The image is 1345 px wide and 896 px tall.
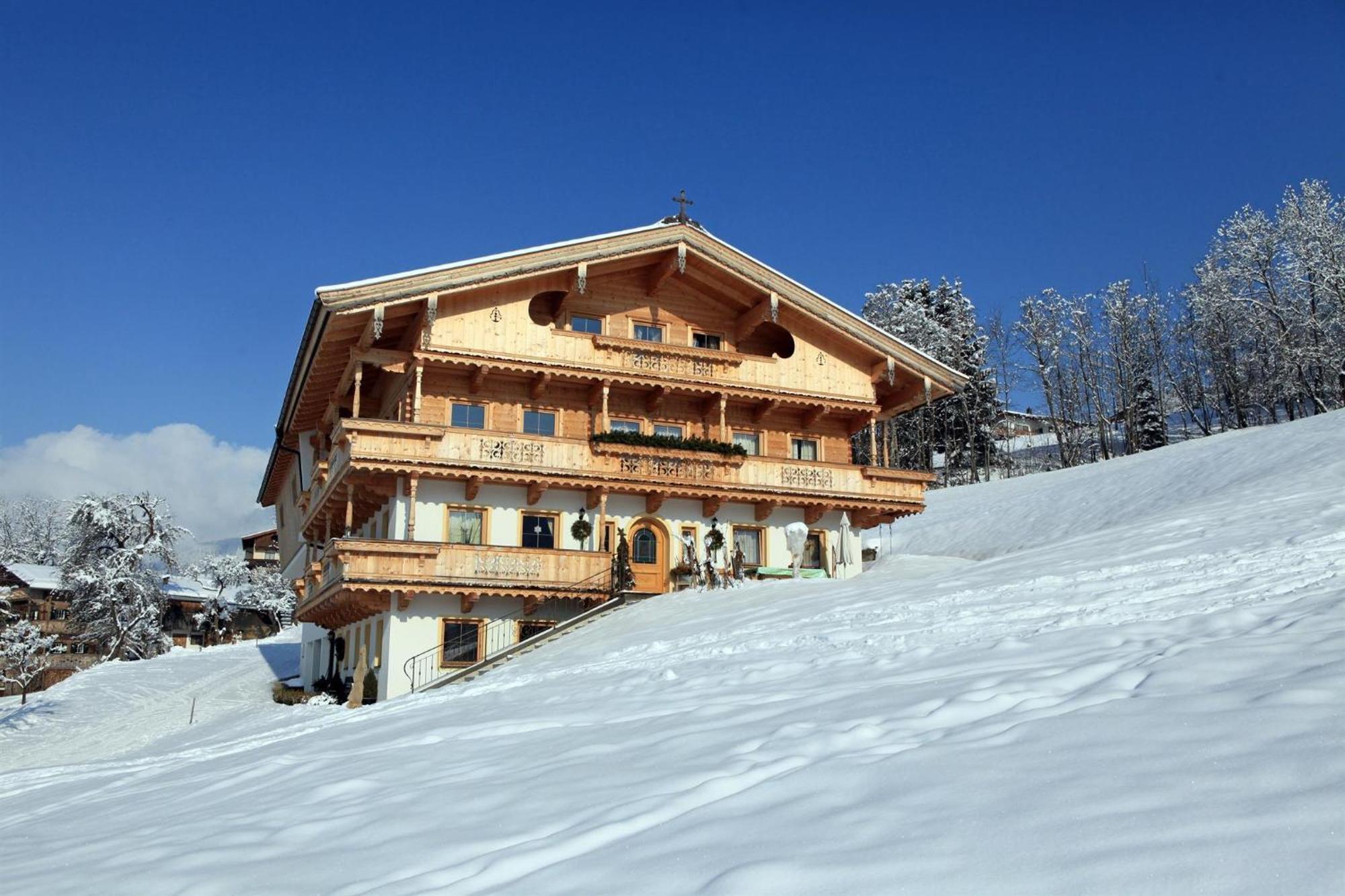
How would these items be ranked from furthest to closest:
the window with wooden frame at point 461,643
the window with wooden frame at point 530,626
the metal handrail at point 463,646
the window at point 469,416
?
the window at point 469,416, the window with wooden frame at point 530,626, the window with wooden frame at point 461,643, the metal handrail at point 463,646

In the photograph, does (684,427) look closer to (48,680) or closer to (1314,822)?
(1314,822)

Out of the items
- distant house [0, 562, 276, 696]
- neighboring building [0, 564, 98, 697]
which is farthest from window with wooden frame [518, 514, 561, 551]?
neighboring building [0, 564, 98, 697]

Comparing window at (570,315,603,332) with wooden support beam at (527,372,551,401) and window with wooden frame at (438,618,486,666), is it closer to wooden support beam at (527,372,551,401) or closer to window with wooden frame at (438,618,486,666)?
wooden support beam at (527,372,551,401)

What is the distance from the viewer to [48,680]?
73750 millimetres

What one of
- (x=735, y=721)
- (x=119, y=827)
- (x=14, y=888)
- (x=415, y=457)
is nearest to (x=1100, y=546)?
(x=735, y=721)

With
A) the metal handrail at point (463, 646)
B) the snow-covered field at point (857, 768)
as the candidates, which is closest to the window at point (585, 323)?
the metal handrail at point (463, 646)

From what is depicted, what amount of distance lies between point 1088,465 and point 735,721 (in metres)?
48.0

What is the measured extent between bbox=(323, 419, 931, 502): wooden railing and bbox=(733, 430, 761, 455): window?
2.14 meters

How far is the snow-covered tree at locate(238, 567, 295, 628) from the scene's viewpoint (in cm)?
8519

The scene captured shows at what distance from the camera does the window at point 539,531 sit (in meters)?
31.6

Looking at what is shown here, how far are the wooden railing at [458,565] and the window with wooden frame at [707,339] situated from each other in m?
8.12

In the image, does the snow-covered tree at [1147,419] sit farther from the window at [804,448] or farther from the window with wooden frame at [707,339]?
the window with wooden frame at [707,339]

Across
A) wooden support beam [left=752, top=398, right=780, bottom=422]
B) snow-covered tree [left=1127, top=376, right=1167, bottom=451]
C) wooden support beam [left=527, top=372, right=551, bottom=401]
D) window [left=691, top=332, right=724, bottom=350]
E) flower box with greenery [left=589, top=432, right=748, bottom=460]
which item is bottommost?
flower box with greenery [left=589, top=432, right=748, bottom=460]

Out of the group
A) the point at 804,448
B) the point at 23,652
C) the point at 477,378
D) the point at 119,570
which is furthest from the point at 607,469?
the point at 119,570
